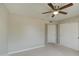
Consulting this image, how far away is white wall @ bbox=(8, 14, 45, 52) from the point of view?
15.5 feet

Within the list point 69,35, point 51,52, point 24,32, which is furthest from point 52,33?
point 24,32

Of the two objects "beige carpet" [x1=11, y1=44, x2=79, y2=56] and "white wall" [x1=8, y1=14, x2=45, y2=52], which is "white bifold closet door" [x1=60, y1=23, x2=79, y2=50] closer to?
"beige carpet" [x1=11, y1=44, x2=79, y2=56]

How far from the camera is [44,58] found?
0.79 meters

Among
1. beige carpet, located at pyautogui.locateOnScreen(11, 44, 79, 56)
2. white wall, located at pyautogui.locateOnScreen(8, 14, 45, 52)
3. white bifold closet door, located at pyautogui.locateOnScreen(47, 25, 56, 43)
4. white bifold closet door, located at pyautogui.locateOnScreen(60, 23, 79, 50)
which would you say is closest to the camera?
beige carpet, located at pyautogui.locateOnScreen(11, 44, 79, 56)

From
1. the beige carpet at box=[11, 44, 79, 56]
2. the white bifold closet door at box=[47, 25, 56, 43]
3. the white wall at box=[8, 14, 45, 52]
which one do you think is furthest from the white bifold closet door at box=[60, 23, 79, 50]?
the white wall at box=[8, 14, 45, 52]

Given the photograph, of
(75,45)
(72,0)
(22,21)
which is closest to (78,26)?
(75,45)

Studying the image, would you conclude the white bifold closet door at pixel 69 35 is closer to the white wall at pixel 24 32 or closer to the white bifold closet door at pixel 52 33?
the white bifold closet door at pixel 52 33

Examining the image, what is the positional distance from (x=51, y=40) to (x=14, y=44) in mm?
4273

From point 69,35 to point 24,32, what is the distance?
3.10m

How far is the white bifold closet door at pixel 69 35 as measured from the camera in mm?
5493

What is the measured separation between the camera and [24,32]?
17.4ft

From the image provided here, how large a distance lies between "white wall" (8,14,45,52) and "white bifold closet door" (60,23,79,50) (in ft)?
5.42

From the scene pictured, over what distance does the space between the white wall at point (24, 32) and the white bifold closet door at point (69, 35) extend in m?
1.65

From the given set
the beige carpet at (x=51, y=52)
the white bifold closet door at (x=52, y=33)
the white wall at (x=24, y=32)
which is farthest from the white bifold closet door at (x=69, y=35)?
the white wall at (x=24, y=32)
